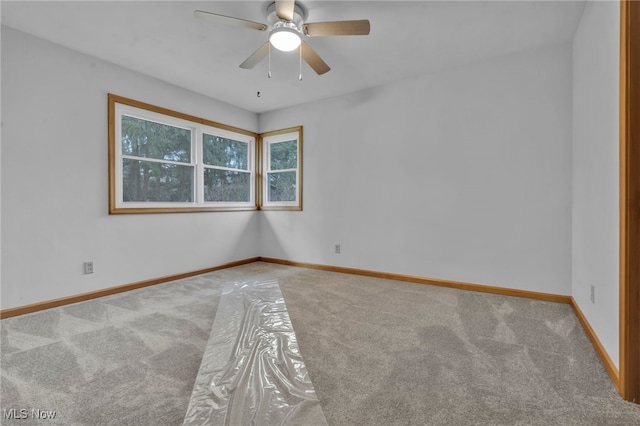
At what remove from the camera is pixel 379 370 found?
176 centimetres

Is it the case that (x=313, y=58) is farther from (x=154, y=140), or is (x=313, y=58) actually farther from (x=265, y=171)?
(x=265, y=171)

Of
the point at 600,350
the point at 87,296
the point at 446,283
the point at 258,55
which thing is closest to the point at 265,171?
the point at 258,55

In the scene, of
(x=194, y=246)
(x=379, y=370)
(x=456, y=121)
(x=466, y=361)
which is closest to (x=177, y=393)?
(x=379, y=370)

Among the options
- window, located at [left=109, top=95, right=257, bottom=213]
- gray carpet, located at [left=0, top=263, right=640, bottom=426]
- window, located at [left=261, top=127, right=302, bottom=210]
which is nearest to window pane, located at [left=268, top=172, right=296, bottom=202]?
window, located at [left=261, top=127, right=302, bottom=210]

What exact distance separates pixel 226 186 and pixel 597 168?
14.6 feet

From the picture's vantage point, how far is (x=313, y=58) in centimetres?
271

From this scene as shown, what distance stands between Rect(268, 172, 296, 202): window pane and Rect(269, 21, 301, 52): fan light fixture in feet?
8.77

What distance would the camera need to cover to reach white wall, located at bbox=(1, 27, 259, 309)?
2.65m

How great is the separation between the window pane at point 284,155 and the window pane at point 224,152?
466 mm

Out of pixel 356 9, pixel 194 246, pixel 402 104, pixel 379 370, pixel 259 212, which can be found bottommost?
pixel 379 370

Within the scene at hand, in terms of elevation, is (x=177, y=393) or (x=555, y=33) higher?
(x=555, y=33)

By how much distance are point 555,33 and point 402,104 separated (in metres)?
1.59

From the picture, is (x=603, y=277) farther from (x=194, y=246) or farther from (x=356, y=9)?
(x=194, y=246)

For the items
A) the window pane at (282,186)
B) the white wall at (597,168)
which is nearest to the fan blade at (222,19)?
the white wall at (597,168)
